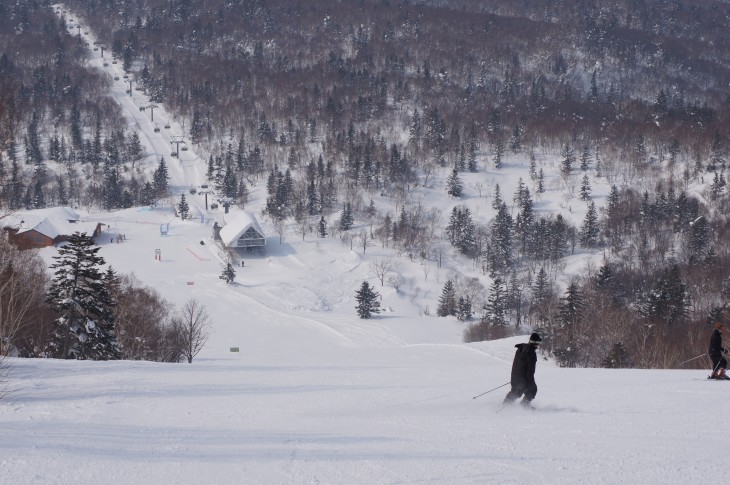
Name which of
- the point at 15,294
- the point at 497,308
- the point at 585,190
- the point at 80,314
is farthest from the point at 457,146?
the point at 15,294

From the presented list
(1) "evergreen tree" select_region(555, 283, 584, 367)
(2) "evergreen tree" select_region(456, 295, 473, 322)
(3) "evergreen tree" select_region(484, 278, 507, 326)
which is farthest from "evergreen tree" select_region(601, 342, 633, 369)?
(2) "evergreen tree" select_region(456, 295, 473, 322)

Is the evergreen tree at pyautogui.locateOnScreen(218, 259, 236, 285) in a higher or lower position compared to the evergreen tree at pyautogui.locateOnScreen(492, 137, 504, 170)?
lower

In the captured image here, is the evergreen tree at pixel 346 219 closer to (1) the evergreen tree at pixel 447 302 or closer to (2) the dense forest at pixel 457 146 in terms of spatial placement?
(2) the dense forest at pixel 457 146

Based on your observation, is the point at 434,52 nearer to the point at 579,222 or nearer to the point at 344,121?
the point at 344,121

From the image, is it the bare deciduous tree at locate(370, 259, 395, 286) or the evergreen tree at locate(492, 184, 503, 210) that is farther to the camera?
the evergreen tree at locate(492, 184, 503, 210)

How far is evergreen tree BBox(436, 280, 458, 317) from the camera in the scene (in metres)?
56.7

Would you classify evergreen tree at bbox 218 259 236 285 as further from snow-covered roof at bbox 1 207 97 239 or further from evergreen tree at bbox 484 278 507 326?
evergreen tree at bbox 484 278 507 326

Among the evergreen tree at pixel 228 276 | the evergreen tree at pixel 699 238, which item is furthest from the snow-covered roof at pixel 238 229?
the evergreen tree at pixel 699 238

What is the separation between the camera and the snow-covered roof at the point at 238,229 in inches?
2677

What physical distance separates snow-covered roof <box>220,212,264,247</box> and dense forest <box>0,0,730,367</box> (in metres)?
12.7

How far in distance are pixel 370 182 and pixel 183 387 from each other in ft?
298

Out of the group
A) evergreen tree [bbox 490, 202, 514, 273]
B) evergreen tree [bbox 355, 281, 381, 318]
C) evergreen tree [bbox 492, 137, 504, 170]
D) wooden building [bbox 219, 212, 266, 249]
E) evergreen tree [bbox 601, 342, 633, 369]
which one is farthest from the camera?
evergreen tree [bbox 492, 137, 504, 170]

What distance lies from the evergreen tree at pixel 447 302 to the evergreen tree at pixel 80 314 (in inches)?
1568

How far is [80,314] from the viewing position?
20.2 m
